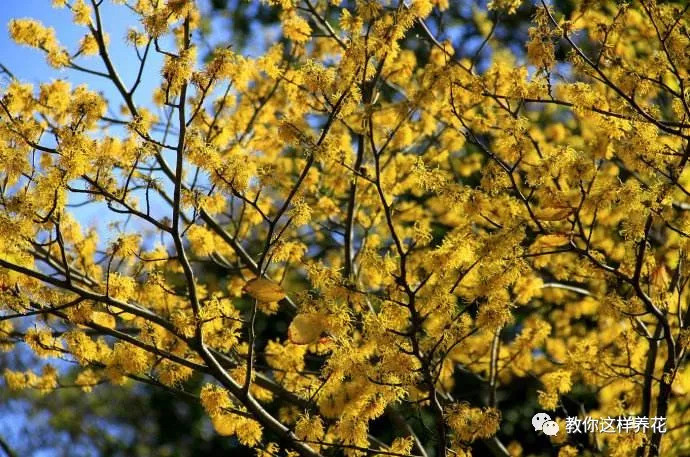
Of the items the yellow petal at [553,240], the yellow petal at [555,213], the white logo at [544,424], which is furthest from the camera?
the white logo at [544,424]

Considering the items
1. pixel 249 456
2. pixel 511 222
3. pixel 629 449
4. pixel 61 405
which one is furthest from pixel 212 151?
pixel 61 405

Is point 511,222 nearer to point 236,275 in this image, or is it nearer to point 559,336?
point 236,275

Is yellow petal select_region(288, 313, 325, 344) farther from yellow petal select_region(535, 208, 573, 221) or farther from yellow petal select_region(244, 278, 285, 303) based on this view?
yellow petal select_region(535, 208, 573, 221)

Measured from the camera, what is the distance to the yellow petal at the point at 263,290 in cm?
321

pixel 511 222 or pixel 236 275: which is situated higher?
pixel 236 275

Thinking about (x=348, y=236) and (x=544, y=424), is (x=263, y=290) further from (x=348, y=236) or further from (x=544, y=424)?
(x=544, y=424)

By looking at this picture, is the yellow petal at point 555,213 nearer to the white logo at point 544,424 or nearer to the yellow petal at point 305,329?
the yellow petal at point 305,329

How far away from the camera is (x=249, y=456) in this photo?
9.77 m

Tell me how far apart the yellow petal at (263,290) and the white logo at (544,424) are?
1.88 meters

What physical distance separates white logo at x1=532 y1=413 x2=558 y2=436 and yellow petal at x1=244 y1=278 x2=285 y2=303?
188 cm

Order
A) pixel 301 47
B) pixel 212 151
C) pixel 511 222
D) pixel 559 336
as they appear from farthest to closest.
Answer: pixel 559 336 < pixel 301 47 < pixel 511 222 < pixel 212 151

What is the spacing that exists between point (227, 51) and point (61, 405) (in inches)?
380

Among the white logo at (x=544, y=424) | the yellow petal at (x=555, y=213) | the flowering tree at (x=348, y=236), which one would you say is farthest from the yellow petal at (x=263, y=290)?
the white logo at (x=544, y=424)

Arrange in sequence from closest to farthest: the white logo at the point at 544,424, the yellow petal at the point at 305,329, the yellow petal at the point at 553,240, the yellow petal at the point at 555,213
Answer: the yellow petal at the point at 305,329 < the yellow petal at the point at 555,213 < the yellow petal at the point at 553,240 < the white logo at the point at 544,424
